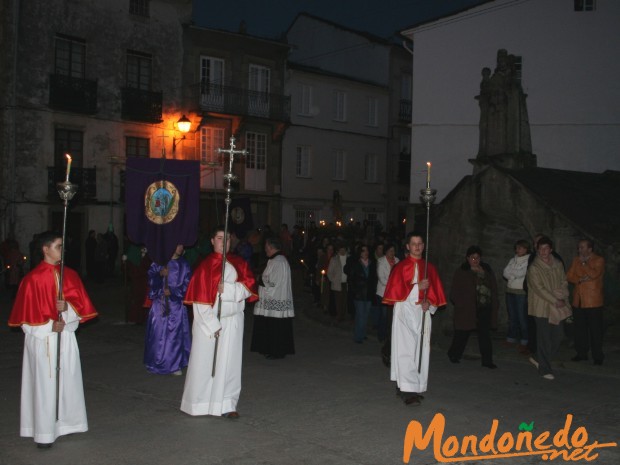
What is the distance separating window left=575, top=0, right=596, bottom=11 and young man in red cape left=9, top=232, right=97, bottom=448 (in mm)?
22603

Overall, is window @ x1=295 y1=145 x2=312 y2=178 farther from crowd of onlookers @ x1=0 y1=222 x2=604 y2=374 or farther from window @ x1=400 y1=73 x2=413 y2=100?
crowd of onlookers @ x1=0 y1=222 x2=604 y2=374

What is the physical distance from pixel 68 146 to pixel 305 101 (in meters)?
11.8

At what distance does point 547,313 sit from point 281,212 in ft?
80.2

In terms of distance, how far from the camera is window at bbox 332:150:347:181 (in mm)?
35844

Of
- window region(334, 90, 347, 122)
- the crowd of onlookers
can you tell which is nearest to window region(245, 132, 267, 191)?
window region(334, 90, 347, 122)

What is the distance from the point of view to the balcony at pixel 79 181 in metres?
26.4

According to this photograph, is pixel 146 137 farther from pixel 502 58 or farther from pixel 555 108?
pixel 502 58

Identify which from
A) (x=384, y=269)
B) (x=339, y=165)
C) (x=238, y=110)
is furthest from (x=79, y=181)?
(x=384, y=269)

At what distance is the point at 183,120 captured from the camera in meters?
20.4

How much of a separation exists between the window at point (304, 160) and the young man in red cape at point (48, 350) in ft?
92.0

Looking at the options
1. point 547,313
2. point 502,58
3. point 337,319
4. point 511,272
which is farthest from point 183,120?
point 547,313

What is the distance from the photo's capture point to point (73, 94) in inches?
1057

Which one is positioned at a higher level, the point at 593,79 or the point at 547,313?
the point at 593,79

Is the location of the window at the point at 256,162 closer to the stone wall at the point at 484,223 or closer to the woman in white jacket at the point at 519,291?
the stone wall at the point at 484,223
